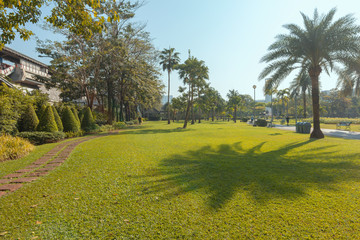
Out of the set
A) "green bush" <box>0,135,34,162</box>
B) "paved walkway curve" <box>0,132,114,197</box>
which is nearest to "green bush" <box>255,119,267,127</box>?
"paved walkway curve" <box>0,132,114,197</box>

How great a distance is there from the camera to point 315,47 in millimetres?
12578

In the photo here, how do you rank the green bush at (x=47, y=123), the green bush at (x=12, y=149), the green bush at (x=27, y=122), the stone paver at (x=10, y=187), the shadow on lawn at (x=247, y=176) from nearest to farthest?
the shadow on lawn at (x=247, y=176) < the stone paver at (x=10, y=187) < the green bush at (x=12, y=149) < the green bush at (x=27, y=122) < the green bush at (x=47, y=123)

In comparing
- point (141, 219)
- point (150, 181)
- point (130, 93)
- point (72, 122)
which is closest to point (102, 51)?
point (72, 122)

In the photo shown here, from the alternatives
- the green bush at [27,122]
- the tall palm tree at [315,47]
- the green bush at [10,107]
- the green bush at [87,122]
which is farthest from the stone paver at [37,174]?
the tall palm tree at [315,47]

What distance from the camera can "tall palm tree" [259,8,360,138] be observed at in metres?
11.8

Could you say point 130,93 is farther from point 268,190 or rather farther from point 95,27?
point 268,190

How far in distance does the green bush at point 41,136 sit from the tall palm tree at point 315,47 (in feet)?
49.7

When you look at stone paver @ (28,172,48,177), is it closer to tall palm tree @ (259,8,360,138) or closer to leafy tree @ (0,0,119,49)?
leafy tree @ (0,0,119,49)

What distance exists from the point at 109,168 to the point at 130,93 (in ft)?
93.0

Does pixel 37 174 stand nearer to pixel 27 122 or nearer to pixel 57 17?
pixel 57 17

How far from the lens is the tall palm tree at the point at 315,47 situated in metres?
11.8

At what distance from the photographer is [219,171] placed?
552 cm

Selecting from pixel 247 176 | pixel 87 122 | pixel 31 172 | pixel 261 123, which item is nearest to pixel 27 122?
pixel 87 122

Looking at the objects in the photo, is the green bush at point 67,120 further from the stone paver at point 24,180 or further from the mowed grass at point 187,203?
the stone paver at point 24,180
